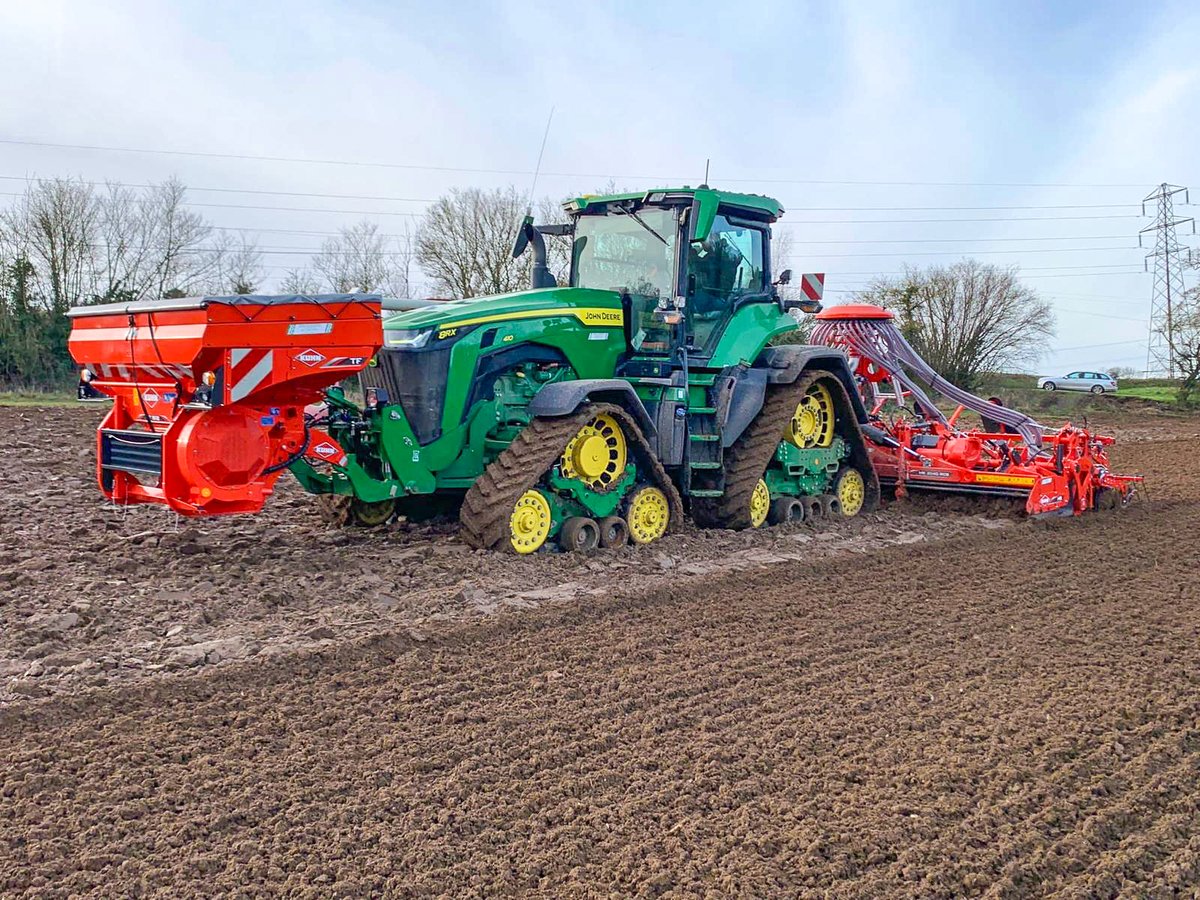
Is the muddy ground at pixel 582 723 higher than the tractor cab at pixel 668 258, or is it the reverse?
the tractor cab at pixel 668 258

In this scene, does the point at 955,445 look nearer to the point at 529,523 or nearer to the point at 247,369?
the point at 529,523

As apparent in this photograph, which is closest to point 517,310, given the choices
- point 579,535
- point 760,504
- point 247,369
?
point 579,535

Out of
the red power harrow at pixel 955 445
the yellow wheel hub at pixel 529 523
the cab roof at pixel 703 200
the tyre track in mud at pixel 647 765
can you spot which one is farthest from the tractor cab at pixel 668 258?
the tyre track in mud at pixel 647 765

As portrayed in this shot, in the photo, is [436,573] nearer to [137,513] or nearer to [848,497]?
[137,513]

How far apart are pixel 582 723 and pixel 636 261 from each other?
4.94 meters

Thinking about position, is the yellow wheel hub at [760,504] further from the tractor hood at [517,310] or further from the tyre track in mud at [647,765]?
the tyre track in mud at [647,765]

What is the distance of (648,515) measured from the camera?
8.05 meters

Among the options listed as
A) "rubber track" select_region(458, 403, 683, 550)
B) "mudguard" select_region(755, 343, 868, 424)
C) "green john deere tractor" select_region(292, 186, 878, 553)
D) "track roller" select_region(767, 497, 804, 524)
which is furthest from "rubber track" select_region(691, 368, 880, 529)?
"rubber track" select_region(458, 403, 683, 550)

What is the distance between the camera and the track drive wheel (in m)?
9.80

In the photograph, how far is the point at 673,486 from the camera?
816 centimetres

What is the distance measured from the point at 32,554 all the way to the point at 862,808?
A: 556 centimetres

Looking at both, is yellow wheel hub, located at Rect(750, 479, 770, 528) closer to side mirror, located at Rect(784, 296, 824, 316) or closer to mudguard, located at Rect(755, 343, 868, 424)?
mudguard, located at Rect(755, 343, 868, 424)

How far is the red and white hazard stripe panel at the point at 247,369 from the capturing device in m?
6.08

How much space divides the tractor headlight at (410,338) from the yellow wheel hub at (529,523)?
1251 millimetres
